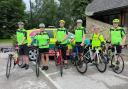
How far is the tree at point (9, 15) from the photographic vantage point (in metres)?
56.7

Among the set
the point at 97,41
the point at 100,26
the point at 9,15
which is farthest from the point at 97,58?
the point at 9,15

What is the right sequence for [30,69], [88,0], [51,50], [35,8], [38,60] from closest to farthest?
[38,60]
[30,69]
[51,50]
[88,0]
[35,8]

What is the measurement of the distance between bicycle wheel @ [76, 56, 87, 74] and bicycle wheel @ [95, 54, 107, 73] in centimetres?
45

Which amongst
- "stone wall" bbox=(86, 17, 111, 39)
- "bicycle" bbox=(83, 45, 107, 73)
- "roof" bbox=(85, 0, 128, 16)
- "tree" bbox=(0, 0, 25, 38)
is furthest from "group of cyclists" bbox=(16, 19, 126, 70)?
"tree" bbox=(0, 0, 25, 38)

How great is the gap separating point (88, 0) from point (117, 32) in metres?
26.7

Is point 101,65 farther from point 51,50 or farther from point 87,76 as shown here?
point 51,50

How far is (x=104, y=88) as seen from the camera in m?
9.26

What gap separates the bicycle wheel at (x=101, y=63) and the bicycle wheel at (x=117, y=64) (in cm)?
33

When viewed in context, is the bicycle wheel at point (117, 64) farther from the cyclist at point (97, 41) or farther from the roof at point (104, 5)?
the roof at point (104, 5)

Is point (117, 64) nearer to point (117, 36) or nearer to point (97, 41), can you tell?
point (117, 36)

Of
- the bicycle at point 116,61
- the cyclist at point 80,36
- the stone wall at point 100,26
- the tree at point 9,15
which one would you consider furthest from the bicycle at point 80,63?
the tree at point 9,15

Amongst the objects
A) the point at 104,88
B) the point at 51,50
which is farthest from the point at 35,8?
the point at 104,88

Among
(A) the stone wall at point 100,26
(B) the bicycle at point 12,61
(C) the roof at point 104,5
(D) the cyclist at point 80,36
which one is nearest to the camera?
(B) the bicycle at point 12,61

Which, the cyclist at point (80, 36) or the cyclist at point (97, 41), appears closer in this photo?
the cyclist at point (97, 41)
